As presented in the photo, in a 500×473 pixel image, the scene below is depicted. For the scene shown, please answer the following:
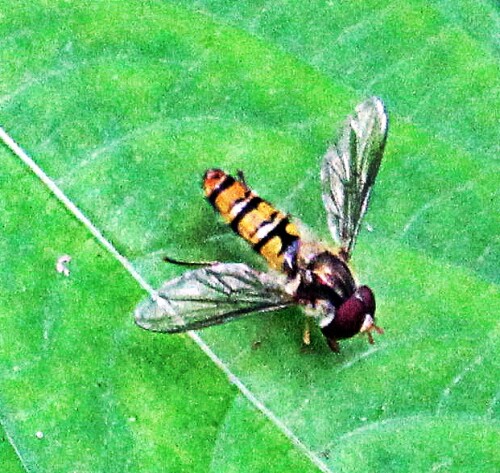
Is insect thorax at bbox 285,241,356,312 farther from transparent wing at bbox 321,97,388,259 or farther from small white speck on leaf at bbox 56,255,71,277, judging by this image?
small white speck on leaf at bbox 56,255,71,277

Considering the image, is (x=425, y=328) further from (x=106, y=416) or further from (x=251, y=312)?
(x=106, y=416)

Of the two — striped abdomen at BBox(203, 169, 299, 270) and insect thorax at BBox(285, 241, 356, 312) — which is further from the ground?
striped abdomen at BBox(203, 169, 299, 270)

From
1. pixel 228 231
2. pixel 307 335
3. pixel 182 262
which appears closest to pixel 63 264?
pixel 182 262

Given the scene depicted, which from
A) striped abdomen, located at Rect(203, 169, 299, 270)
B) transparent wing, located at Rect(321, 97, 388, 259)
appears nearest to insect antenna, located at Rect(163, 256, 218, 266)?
striped abdomen, located at Rect(203, 169, 299, 270)

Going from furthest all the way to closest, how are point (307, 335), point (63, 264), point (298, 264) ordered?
point (298, 264)
point (307, 335)
point (63, 264)

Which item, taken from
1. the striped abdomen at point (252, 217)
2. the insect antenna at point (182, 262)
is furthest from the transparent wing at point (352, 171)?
the insect antenna at point (182, 262)

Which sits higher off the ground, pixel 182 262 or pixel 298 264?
pixel 182 262

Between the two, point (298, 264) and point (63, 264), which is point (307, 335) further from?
point (63, 264)
